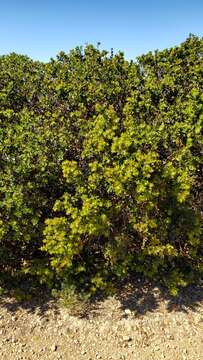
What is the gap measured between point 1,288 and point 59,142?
3145mm

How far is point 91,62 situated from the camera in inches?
451

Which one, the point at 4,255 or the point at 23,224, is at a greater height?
the point at 23,224

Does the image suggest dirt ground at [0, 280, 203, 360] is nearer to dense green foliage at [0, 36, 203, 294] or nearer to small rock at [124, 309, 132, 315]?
small rock at [124, 309, 132, 315]

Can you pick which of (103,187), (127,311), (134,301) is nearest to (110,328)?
(127,311)

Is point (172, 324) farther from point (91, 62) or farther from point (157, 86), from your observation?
point (91, 62)

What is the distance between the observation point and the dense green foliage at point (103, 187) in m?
7.36

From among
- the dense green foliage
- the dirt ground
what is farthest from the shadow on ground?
the dense green foliage

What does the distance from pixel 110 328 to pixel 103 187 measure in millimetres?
2668

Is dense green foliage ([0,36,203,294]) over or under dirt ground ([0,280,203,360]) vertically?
over

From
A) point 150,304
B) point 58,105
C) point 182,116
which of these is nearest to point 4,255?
point 150,304

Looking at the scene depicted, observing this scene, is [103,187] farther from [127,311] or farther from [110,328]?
[110,328]

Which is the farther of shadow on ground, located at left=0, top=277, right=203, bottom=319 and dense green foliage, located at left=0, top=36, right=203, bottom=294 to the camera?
shadow on ground, located at left=0, top=277, right=203, bottom=319

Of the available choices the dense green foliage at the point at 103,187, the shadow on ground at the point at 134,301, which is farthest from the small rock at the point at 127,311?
the dense green foliage at the point at 103,187

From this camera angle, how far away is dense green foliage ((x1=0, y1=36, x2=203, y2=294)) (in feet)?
24.1
